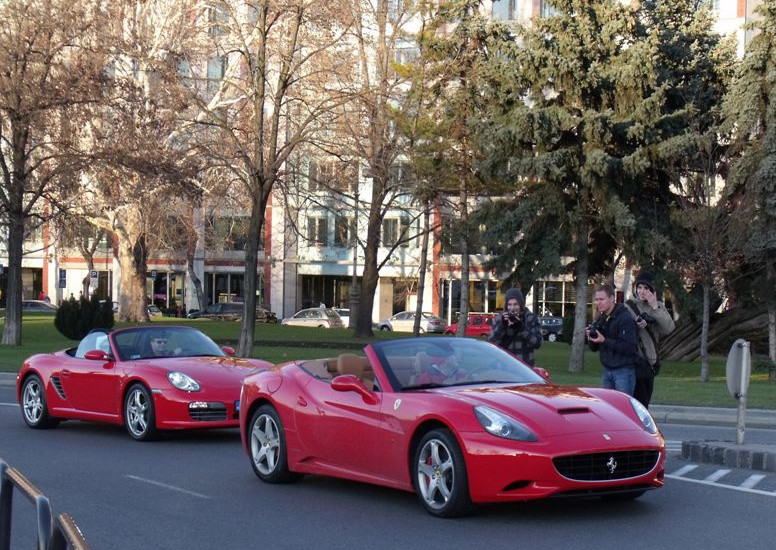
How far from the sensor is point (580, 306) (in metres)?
37.3

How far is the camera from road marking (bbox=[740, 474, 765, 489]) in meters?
10.2

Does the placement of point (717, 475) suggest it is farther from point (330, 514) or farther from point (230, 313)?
point (230, 313)

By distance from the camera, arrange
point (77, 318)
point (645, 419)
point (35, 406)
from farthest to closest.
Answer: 1. point (77, 318)
2. point (35, 406)
3. point (645, 419)

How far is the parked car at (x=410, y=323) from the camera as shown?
65.3 metres

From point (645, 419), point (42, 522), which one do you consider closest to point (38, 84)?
point (645, 419)

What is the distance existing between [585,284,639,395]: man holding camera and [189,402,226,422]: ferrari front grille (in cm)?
438

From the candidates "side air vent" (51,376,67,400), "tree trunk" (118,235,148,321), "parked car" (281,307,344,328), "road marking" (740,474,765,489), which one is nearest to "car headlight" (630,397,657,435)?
"road marking" (740,474,765,489)

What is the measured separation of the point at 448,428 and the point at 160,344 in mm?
7024

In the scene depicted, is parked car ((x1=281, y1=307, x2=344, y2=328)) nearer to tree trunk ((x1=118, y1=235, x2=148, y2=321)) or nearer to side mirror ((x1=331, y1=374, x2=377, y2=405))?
tree trunk ((x1=118, y1=235, x2=148, y2=321))

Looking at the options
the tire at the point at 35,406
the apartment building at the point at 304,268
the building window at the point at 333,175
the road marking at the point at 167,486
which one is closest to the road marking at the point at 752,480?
the road marking at the point at 167,486

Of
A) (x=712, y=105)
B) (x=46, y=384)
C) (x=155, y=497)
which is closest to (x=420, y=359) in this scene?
(x=155, y=497)

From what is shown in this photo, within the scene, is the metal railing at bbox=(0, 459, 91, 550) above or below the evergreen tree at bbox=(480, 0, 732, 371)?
below

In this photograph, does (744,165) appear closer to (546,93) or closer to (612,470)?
(546,93)

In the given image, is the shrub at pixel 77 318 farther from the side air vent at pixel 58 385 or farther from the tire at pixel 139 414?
the tire at pixel 139 414
